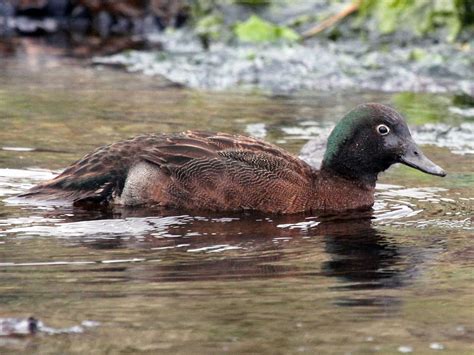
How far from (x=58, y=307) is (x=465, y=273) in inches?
99.9

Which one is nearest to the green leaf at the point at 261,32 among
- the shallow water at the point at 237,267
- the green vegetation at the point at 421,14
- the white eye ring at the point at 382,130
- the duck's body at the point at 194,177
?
the green vegetation at the point at 421,14

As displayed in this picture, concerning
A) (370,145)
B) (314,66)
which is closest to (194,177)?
(370,145)

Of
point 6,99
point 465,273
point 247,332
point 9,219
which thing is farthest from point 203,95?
point 247,332

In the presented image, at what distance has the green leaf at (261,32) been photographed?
18562 mm

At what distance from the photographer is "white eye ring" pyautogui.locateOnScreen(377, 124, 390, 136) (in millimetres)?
10344

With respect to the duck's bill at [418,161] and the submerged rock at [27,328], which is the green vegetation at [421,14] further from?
the submerged rock at [27,328]

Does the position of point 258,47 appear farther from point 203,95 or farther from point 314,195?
point 314,195

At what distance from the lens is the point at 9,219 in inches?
373

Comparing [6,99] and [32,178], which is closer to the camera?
[32,178]

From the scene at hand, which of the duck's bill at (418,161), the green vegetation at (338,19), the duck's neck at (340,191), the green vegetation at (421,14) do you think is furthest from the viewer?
the green vegetation at (338,19)

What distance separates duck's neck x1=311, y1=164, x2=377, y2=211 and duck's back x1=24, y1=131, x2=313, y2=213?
117 mm

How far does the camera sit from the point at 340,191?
10359mm

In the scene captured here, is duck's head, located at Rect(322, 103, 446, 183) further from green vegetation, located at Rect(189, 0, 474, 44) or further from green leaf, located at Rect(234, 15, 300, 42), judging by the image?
green leaf, located at Rect(234, 15, 300, 42)

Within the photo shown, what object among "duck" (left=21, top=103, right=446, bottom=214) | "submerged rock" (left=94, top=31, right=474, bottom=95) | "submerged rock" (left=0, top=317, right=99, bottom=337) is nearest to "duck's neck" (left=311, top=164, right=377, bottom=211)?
"duck" (left=21, top=103, right=446, bottom=214)
